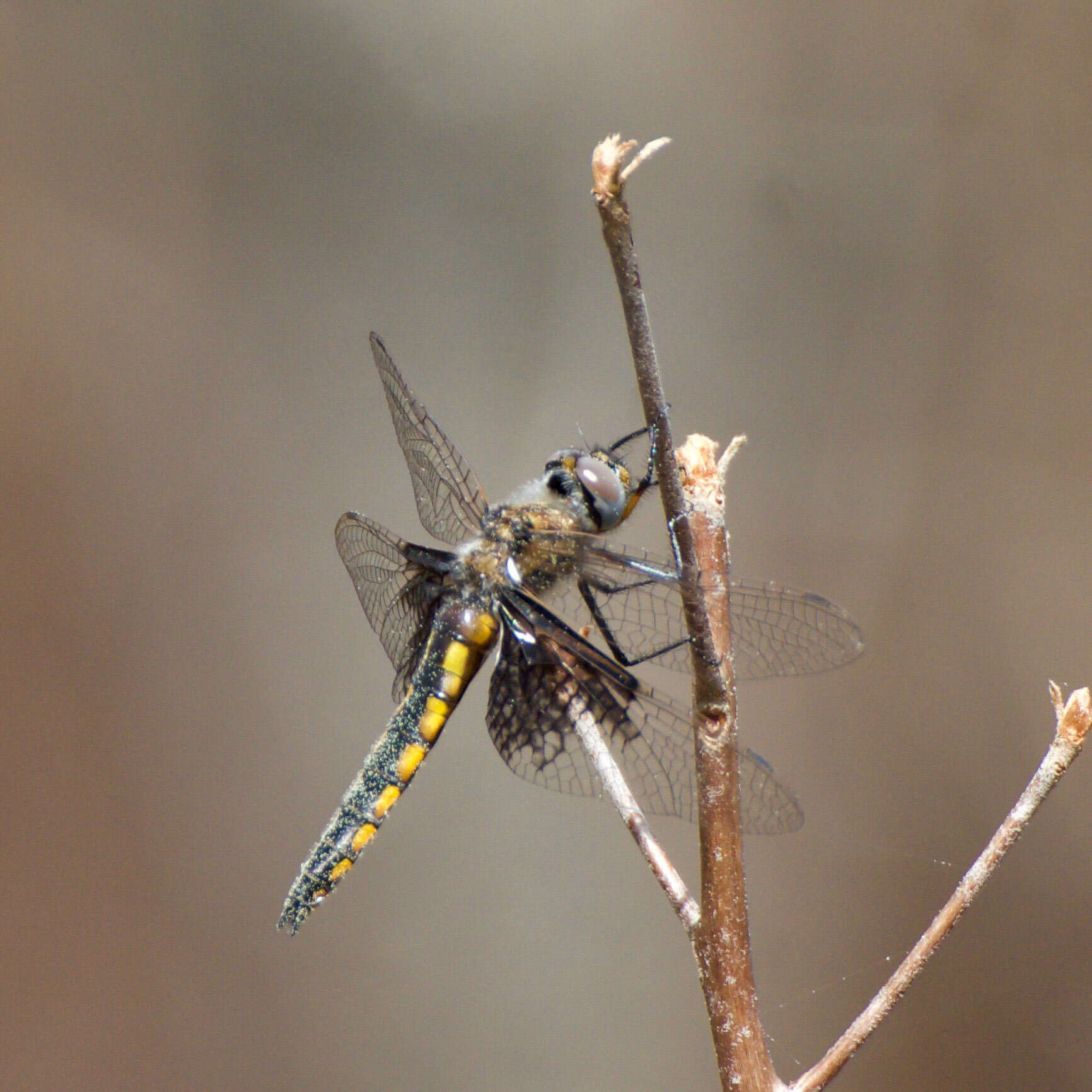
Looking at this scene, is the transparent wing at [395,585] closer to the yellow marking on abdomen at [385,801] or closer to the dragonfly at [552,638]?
the dragonfly at [552,638]

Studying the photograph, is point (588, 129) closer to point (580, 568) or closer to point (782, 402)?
point (782, 402)

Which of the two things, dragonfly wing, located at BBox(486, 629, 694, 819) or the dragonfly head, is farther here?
the dragonfly head

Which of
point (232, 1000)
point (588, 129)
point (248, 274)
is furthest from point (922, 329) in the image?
point (232, 1000)

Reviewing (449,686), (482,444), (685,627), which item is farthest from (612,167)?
(482,444)

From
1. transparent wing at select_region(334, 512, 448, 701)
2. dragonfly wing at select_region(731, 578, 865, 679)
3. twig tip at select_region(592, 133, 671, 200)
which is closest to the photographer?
twig tip at select_region(592, 133, 671, 200)

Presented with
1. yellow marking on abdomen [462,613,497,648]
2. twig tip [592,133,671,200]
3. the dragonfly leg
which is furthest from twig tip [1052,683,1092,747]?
yellow marking on abdomen [462,613,497,648]

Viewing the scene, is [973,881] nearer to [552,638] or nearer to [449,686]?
[552,638]

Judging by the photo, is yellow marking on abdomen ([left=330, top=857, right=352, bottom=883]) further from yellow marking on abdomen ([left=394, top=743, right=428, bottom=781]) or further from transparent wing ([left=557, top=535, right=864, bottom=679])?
transparent wing ([left=557, top=535, right=864, bottom=679])
